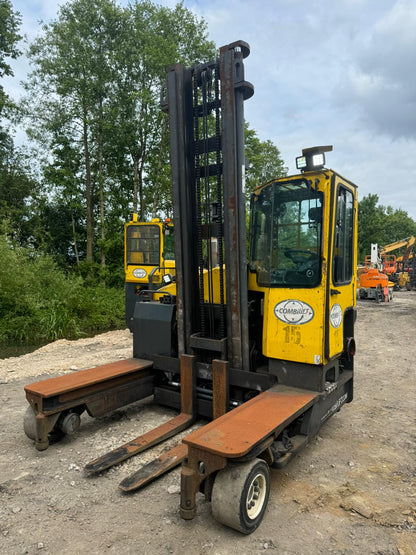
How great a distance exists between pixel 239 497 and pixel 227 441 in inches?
13.7

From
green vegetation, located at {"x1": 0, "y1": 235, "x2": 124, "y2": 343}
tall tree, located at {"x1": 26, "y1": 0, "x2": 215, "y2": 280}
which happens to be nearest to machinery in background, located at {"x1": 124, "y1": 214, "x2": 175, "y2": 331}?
green vegetation, located at {"x1": 0, "y1": 235, "x2": 124, "y2": 343}

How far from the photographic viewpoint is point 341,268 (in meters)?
3.90

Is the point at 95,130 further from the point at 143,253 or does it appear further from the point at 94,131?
the point at 143,253

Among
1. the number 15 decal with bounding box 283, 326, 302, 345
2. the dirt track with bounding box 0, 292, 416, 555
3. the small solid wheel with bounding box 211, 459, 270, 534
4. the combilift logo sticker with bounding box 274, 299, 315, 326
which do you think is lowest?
the dirt track with bounding box 0, 292, 416, 555

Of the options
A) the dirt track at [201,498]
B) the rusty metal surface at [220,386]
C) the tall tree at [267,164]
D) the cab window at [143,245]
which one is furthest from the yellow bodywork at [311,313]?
the tall tree at [267,164]

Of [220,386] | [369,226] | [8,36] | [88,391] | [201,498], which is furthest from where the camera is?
[369,226]

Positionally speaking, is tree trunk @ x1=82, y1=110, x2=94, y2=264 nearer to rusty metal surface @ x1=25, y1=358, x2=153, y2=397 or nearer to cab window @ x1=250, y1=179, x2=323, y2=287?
rusty metal surface @ x1=25, y1=358, x2=153, y2=397

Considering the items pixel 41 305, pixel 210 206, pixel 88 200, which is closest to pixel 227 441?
pixel 210 206

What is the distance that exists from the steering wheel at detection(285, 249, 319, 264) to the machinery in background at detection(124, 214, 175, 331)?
21.2 feet

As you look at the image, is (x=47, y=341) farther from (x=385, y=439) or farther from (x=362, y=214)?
(x=362, y=214)

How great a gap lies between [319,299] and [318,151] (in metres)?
1.37

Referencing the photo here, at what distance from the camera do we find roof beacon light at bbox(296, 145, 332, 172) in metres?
3.59

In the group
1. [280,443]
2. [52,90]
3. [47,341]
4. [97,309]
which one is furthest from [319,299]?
[52,90]

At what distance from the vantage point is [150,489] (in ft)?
10.2
